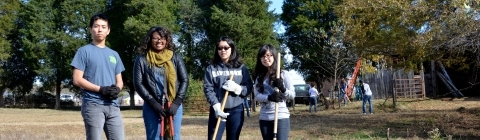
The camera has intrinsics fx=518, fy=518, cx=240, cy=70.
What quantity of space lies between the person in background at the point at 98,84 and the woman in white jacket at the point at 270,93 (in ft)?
4.88

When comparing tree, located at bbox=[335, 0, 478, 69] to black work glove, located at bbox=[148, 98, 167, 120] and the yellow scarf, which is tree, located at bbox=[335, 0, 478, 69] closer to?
the yellow scarf

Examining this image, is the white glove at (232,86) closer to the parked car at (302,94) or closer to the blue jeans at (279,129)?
the blue jeans at (279,129)

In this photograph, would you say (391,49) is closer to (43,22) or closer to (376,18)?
(376,18)

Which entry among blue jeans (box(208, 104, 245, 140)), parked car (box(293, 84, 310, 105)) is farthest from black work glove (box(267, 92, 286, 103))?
parked car (box(293, 84, 310, 105))

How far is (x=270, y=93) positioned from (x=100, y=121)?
1751 mm

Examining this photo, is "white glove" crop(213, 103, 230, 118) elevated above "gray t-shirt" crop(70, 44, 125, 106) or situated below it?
below

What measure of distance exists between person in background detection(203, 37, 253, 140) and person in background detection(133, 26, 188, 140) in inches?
16.1

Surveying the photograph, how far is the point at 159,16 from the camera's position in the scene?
117 feet

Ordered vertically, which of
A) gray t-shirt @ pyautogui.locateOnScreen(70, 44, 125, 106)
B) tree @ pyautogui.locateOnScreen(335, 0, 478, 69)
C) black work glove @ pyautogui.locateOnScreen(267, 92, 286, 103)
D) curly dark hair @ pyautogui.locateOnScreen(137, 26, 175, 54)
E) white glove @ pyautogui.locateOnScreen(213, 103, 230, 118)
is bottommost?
white glove @ pyautogui.locateOnScreen(213, 103, 230, 118)

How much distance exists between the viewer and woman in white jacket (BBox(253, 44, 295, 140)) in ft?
17.3

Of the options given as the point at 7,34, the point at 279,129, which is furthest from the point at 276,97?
the point at 7,34

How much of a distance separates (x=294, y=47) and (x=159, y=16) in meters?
9.59

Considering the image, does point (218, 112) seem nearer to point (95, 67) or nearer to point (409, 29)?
point (95, 67)

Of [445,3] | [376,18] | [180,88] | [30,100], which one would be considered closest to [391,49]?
[376,18]
